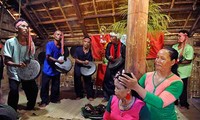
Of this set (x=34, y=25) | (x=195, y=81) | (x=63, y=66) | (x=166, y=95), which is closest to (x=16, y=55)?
(x=63, y=66)

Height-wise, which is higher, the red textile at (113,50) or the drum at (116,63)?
the red textile at (113,50)

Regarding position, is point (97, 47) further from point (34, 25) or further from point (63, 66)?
point (34, 25)

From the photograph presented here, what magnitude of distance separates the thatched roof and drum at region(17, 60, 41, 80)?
8.07 feet

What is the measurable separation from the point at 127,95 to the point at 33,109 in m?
3.26

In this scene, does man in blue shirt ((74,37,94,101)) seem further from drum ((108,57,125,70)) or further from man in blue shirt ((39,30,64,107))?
drum ((108,57,125,70))

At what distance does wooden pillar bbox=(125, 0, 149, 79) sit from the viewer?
2078 mm

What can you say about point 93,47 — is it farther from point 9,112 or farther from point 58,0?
point 9,112

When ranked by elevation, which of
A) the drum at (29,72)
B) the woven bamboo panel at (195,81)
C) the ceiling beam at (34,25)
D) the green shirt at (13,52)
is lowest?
the woven bamboo panel at (195,81)

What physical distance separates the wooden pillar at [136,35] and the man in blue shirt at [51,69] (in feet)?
9.92

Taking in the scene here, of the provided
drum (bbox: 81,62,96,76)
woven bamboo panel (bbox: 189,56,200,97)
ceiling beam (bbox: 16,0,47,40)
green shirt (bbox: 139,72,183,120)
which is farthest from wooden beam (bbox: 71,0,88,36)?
green shirt (bbox: 139,72,183,120)

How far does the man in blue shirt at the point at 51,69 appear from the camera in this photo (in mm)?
4758

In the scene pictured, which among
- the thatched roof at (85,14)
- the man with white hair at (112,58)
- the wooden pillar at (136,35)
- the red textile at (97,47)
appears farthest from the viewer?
the red textile at (97,47)

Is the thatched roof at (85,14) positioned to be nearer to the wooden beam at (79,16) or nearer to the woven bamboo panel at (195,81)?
the wooden beam at (79,16)

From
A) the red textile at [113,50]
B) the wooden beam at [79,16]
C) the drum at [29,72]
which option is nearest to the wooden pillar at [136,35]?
the drum at [29,72]
